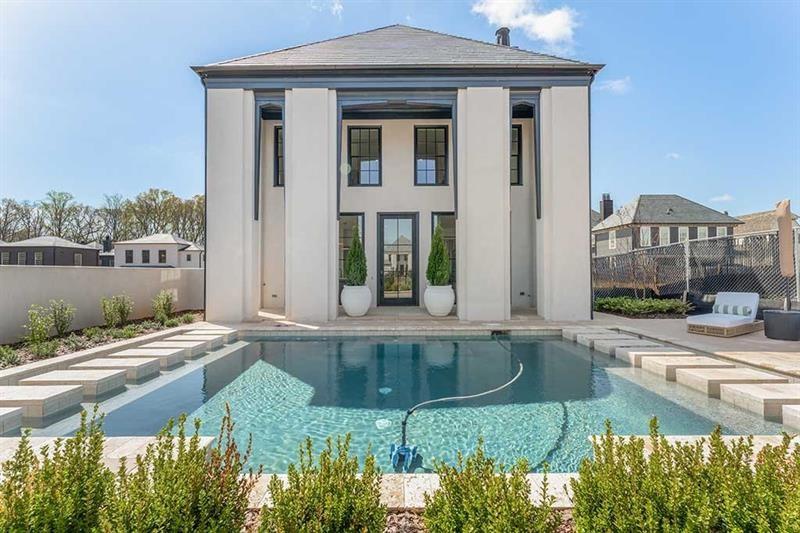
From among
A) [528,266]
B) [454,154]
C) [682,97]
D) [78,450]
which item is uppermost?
[682,97]

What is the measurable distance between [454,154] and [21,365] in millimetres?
9077

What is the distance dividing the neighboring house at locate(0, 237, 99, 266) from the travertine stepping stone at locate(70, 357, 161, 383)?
83.0 ft

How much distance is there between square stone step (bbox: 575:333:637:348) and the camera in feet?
23.1

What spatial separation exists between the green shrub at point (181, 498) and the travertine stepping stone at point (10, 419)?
9.23ft

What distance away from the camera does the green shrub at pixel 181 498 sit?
1.58m

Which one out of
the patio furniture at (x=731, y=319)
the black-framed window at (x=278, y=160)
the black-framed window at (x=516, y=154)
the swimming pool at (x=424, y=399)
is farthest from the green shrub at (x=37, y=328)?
the patio furniture at (x=731, y=319)

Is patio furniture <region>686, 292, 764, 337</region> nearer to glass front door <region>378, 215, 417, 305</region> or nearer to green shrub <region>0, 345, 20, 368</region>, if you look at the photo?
glass front door <region>378, 215, 417, 305</region>

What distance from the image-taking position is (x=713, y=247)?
9758 millimetres

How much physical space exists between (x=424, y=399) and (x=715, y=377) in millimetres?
3474

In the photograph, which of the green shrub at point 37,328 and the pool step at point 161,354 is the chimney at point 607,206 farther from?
the green shrub at point 37,328

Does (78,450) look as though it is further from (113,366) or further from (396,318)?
(396,318)

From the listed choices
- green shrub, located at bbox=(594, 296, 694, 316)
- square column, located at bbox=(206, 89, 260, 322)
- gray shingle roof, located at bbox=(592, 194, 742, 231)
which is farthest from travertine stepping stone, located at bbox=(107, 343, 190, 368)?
gray shingle roof, located at bbox=(592, 194, 742, 231)

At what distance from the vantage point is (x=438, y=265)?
32.3 ft

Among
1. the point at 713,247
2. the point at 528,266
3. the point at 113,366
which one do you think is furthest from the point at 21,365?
the point at 713,247
